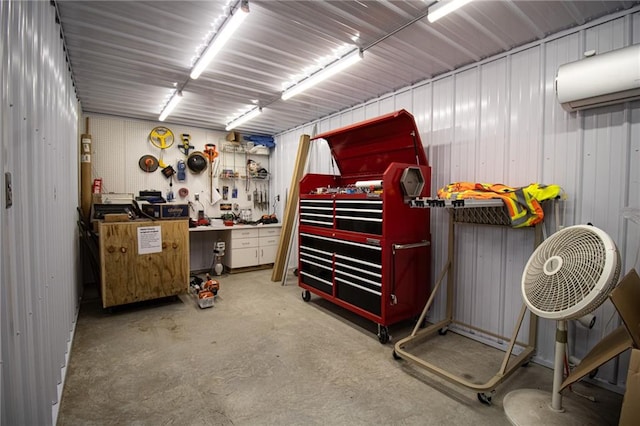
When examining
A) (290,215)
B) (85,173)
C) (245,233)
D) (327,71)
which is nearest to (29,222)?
(327,71)

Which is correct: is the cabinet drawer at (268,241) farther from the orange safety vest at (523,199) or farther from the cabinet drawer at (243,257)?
the orange safety vest at (523,199)

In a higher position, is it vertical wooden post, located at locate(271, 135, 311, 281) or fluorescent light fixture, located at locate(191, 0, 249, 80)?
fluorescent light fixture, located at locate(191, 0, 249, 80)

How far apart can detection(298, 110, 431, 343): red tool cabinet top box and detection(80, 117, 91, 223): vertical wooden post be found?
10.0 ft

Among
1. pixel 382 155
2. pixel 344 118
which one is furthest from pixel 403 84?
pixel 344 118

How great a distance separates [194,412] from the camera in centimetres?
184

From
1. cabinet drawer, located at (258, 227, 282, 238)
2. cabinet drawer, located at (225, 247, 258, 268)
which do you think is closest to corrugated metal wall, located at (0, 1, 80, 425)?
cabinet drawer, located at (225, 247, 258, 268)

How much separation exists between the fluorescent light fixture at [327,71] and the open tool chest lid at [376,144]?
0.54 meters

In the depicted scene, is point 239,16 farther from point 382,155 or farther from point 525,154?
point 525,154

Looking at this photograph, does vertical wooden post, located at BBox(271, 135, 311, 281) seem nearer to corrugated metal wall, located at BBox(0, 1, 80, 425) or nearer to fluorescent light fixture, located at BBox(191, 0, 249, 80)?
fluorescent light fixture, located at BBox(191, 0, 249, 80)

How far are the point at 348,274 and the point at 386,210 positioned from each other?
2.83 ft

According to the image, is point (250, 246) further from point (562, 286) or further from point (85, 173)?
point (562, 286)

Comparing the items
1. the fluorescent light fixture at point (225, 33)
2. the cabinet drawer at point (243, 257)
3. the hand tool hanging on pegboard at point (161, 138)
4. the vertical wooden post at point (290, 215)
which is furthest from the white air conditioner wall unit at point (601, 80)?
the hand tool hanging on pegboard at point (161, 138)

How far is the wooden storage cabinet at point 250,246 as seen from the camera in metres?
5.13

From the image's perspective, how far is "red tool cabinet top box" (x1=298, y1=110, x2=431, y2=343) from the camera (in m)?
2.69
